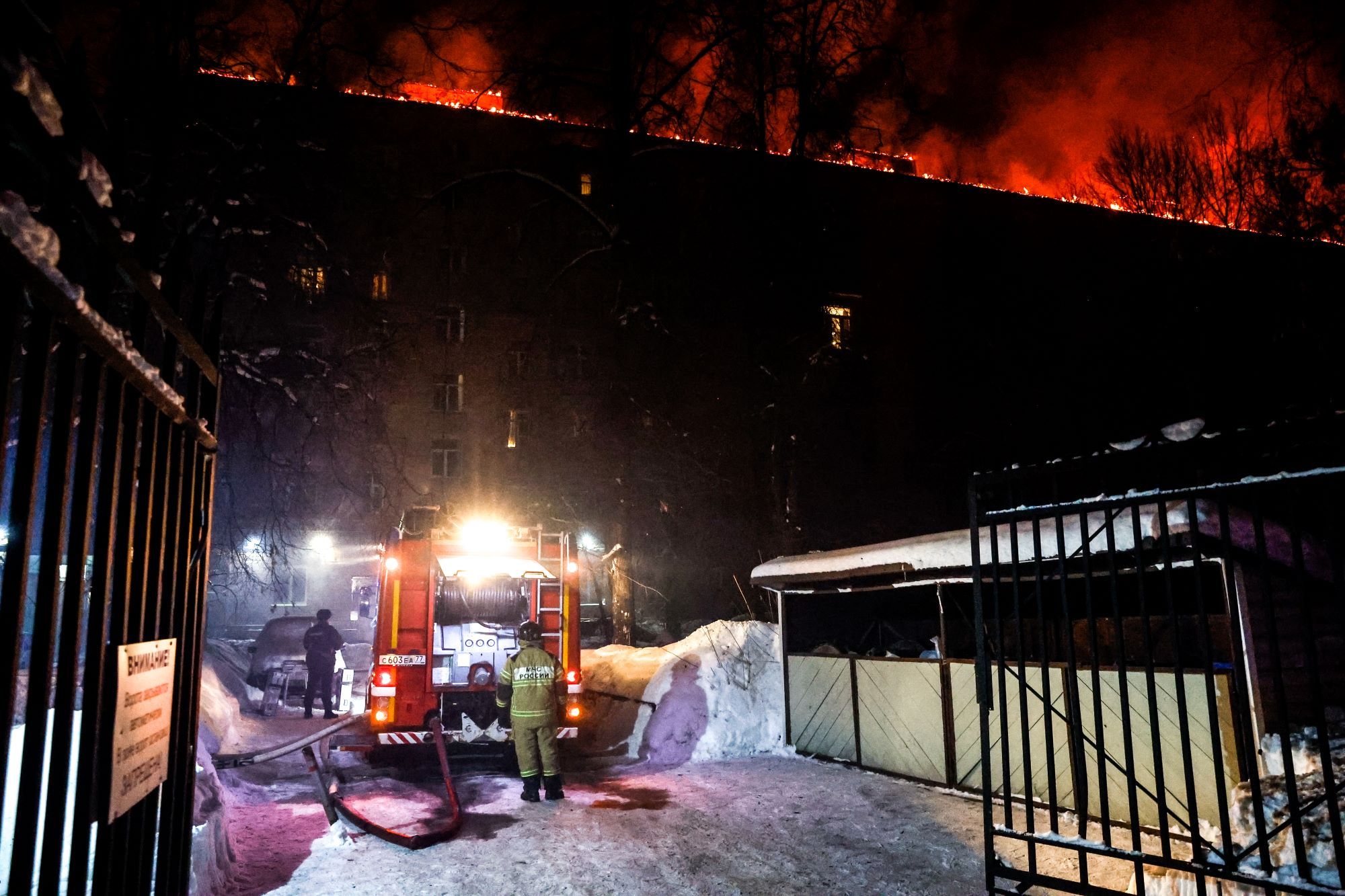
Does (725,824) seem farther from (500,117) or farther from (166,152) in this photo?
(500,117)

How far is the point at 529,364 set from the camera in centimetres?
2947

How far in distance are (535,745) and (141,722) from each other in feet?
23.8

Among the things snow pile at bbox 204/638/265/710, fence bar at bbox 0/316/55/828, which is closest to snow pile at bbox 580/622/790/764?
snow pile at bbox 204/638/265/710

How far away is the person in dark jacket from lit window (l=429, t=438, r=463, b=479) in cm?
1347

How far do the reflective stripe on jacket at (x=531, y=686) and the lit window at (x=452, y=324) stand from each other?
862 inches

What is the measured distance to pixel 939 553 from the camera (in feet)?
30.1

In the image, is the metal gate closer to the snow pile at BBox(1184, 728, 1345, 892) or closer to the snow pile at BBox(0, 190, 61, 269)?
the snow pile at BBox(1184, 728, 1345, 892)

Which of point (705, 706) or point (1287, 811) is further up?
point (1287, 811)

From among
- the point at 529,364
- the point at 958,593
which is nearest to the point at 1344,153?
the point at 958,593

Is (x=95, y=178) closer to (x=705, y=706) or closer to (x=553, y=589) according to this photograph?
(x=553, y=589)

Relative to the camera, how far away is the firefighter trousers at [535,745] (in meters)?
9.22

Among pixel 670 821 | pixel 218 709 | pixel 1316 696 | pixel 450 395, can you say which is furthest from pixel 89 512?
pixel 450 395

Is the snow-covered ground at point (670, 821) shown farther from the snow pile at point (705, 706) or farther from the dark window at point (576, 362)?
the dark window at point (576, 362)

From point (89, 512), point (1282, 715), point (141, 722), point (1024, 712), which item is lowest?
point (1024, 712)
